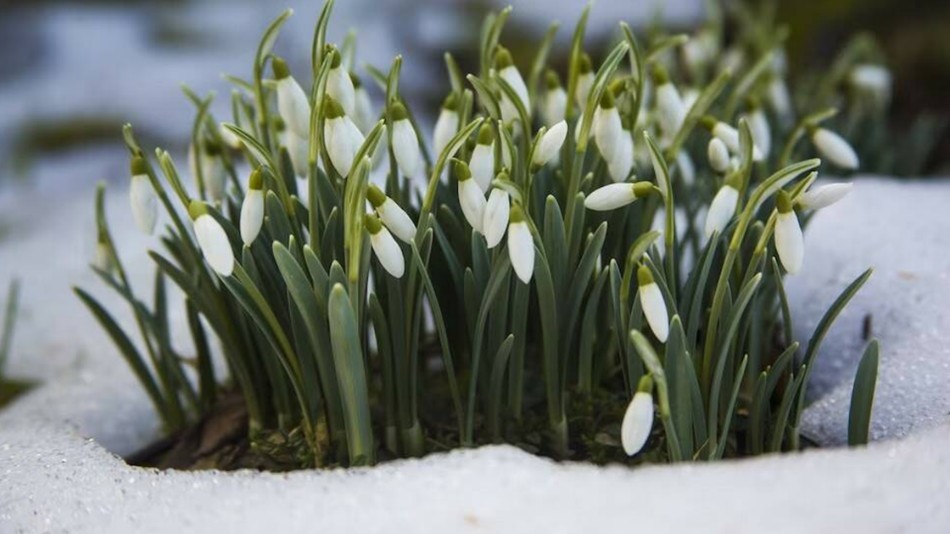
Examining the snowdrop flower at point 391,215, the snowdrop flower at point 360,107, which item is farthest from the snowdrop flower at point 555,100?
the snowdrop flower at point 391,215

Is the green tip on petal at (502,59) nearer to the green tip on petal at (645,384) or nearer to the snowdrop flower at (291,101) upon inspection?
the snowdrop flower at (291,101)

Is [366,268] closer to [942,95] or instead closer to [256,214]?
[256,214]

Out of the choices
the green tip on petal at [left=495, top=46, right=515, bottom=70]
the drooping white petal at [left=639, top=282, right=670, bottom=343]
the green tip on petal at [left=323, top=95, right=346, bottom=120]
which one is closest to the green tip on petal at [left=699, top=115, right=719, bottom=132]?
the green tip on petal at [left=495, top=46, right=515, bottom=70]

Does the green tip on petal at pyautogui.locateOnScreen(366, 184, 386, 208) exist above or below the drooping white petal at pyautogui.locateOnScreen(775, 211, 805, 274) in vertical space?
above

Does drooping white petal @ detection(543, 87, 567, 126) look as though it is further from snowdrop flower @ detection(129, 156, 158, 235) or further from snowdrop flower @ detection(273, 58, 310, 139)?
snowdrop flower @ detection(129, 156, 158, 235)

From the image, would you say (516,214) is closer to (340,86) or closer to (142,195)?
(340,86)

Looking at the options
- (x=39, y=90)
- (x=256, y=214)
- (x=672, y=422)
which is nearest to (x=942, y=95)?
(x=672, y=422)
